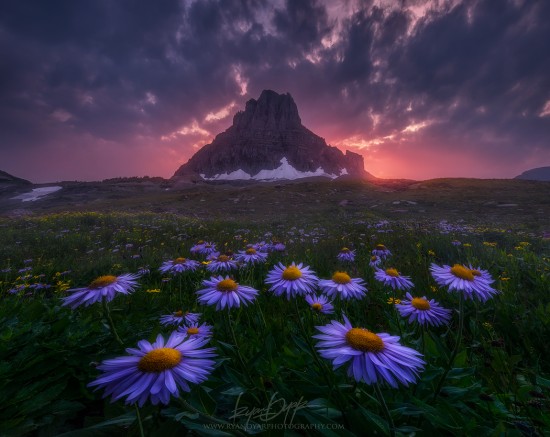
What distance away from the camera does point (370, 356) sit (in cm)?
116

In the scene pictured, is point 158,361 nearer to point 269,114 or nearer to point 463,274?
point 463,274

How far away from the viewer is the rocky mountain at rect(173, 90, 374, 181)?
164 meters

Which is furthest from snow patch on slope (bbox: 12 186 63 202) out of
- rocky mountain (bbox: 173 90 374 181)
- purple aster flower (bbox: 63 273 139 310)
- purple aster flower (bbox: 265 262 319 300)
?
rocky mountain (bbox: 173 90 374 181)

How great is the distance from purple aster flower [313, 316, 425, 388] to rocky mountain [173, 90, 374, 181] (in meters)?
153

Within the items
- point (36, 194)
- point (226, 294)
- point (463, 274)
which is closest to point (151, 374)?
point (226, 294)

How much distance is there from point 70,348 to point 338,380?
1.72 meters

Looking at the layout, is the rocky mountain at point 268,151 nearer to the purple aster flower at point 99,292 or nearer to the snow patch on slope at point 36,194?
the snow patch on slope at point 36,194

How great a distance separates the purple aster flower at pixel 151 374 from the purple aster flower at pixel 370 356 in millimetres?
529

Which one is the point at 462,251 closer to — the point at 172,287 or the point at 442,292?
the point at 442,292

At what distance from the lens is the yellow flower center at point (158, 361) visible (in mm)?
1074

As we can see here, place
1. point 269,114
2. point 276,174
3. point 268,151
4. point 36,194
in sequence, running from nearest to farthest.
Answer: point 36,194
point 276,174
point 268,151
point 269,114

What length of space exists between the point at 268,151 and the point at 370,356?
174 meters

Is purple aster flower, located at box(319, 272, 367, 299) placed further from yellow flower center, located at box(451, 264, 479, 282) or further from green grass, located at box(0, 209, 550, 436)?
yellow flower center, located at box(451, 264, 479, 282)

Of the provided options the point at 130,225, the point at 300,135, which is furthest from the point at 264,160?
the point at 130,225
